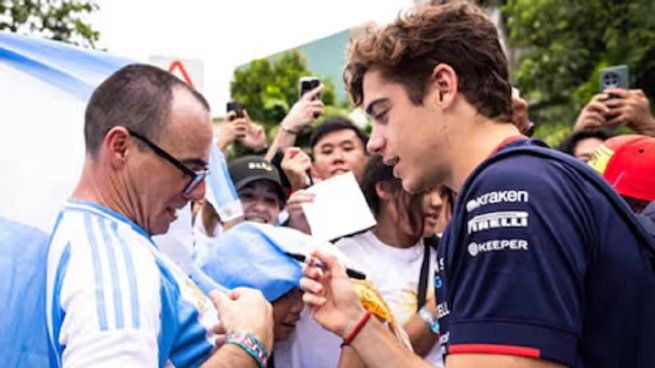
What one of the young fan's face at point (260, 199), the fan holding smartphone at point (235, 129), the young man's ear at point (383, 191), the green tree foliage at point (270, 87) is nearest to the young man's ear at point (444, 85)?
the young man's ear at point (383, 191)

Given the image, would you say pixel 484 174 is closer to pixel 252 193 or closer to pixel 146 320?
pixel 146 320

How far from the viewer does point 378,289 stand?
4113 mm

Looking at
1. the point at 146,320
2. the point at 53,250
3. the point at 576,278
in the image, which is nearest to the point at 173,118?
the point at 53,250

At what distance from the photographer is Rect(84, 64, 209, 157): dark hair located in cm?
264

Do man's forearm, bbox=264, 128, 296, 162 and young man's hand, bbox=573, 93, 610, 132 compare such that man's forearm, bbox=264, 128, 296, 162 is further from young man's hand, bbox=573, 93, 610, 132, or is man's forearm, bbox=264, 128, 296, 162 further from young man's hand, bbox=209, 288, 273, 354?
young man's hand, bbox=209, 288, 273, 354

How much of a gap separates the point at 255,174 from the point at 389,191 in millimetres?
1061

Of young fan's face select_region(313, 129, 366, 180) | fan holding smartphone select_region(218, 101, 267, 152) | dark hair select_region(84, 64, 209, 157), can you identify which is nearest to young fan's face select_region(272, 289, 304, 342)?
dark hair select_region(84, 64, 209, 157)

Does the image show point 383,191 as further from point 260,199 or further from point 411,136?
point 411,136

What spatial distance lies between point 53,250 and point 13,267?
0.39 metres

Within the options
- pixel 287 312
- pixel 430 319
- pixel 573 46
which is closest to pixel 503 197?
pixel 287 312

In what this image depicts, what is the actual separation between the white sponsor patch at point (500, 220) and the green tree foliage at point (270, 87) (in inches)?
1031

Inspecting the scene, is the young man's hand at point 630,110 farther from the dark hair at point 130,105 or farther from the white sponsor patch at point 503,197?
the white sponsor patch at point 503,197

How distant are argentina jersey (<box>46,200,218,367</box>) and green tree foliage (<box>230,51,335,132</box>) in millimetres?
25437

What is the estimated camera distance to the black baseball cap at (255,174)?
17.2 feet
